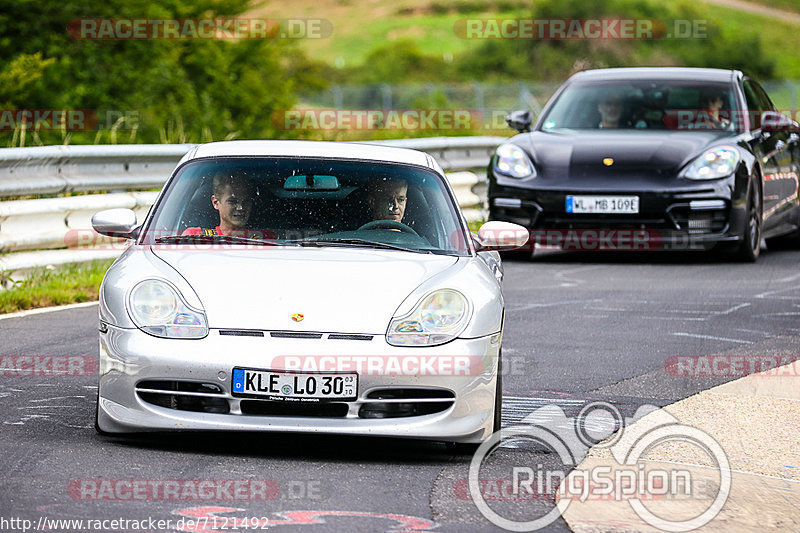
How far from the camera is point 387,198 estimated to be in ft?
21.0

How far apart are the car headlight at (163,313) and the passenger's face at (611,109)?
825 cm

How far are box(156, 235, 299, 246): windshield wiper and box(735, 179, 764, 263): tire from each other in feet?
23.3

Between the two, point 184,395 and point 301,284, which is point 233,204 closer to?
point 301,284

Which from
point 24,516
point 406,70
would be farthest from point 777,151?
point 406,70

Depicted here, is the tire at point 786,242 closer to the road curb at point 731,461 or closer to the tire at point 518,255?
the tire at point 518,255

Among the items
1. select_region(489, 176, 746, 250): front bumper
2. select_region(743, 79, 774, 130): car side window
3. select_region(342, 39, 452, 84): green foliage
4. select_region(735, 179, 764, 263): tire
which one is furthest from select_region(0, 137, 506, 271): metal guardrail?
select_region(342, 39, 452, 84): green foliage

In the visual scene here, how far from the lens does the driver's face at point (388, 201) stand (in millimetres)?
Answer: 6379

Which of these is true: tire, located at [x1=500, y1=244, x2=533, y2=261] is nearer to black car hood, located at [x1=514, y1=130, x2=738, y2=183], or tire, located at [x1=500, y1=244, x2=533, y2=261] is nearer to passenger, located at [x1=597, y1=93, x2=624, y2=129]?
black car hood, located at [x1=514, y1=130, x2=738, y2=183]

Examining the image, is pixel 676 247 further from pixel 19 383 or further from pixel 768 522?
pixel 768 522

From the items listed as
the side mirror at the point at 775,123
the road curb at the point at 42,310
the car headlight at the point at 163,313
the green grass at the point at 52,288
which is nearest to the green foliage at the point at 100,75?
the green grass at the point at 52,288

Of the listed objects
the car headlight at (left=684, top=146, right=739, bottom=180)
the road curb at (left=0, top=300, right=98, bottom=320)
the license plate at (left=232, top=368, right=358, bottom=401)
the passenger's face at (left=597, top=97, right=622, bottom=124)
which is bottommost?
the road curb at (left=0, top=300, right=98, bottom=320)

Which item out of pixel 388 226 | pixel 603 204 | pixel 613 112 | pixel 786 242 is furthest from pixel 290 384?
pixel 786 242

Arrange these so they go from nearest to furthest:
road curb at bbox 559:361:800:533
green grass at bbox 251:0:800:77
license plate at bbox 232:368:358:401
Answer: road curb at bbox 559:361:800:533, license plate at bbox 232:368:358:401, green grass at bbox 251:0:800:77

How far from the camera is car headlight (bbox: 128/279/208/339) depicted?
5.35 meters
